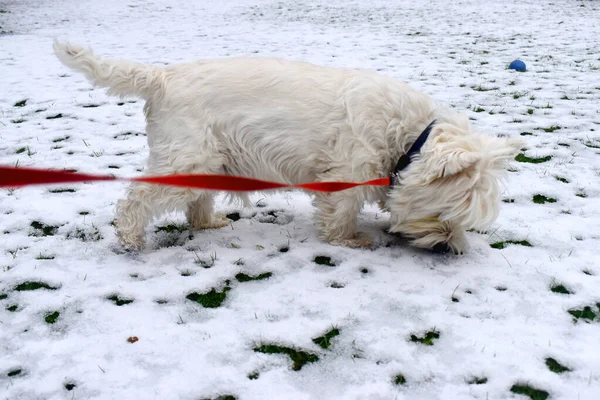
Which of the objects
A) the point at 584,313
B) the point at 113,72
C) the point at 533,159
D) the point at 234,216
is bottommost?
the point at 234,216

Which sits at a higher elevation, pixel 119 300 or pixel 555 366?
pixel 555 366

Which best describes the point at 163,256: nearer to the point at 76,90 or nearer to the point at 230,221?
the point at 230,221

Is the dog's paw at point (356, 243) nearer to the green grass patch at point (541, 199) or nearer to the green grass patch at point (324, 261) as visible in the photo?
the green grass patch at point (324, 261)

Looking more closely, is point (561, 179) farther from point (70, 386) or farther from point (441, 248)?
point (70, 386)

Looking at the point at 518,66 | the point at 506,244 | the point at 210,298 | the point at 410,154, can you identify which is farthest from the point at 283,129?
the point at 518,66

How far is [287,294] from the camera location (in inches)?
133

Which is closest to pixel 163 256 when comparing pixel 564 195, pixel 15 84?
pixel 564 195

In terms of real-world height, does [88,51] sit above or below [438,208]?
above

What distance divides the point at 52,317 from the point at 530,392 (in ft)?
8.65

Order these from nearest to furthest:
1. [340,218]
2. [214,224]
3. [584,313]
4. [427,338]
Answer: [427,338], [584,313], [340,218], [214,224]

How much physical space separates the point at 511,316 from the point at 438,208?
82 centimetres

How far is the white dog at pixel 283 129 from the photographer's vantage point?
3.65 m

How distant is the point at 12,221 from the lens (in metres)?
4.30

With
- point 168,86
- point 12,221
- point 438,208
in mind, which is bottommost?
point 12,221
